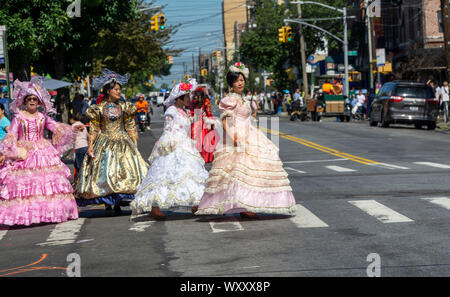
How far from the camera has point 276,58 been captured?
73.6m

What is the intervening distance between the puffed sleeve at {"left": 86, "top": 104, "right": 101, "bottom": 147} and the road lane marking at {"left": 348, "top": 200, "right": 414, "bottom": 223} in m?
3.71

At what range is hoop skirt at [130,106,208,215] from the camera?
10.7m

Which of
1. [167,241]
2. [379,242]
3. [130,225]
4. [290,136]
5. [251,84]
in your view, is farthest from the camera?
[251,84]

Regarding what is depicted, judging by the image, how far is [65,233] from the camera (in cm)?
1025

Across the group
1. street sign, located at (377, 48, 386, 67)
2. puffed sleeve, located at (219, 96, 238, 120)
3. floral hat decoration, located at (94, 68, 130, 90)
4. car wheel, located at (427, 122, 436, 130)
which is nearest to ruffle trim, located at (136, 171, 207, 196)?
puffed sleeve, located at (219, 96, 238, 120)

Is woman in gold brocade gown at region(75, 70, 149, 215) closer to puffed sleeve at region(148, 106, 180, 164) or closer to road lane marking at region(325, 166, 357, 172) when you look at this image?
puffed sleeve at region(148, 106, 180, 164)

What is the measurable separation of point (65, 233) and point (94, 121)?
2.05m

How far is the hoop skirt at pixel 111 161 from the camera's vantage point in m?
11.5

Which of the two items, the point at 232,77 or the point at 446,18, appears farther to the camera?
the point at 446,18

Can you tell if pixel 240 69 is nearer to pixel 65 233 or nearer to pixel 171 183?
pixel 171 183

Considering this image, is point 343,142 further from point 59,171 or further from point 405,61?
point 405,61

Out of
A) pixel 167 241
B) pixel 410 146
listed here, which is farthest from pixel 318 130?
pixel 167 241

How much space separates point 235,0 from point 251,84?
99.2m

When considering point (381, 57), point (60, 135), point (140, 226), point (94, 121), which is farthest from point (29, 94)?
point (381, 57)
